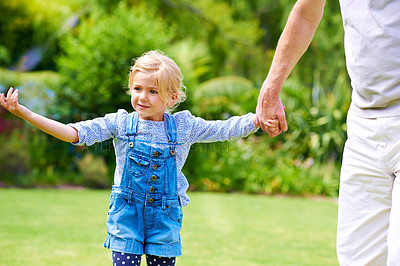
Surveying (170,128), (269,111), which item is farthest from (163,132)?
(269,111)

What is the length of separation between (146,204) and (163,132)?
0.37 meters

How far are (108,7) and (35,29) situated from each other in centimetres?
242

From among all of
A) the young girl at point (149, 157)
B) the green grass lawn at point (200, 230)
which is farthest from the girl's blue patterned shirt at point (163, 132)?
the green grass lawn at point (200, 230)

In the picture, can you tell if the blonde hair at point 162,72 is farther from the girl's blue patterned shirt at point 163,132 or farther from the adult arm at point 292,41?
the adult arm at point 292,41

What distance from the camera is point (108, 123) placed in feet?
9.46

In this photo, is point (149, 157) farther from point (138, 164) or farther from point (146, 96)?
point (146, 96)

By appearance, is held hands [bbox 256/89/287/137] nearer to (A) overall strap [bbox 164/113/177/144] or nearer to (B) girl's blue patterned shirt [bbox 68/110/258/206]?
(B) girl's blue patterned shirt [bbox 68/110/258/206]

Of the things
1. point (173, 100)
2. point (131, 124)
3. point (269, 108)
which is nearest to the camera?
point (269, 108)

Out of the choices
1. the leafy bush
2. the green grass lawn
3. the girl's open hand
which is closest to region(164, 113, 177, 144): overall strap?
the girl's open hand

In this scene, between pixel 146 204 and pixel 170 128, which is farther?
pixel 170 128

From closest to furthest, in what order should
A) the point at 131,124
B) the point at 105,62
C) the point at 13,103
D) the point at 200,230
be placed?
1. the point at 13,103
2. the point at 131,124
3. the point at 200,230
4. the point at 105,62

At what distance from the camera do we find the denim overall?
9.16 feet

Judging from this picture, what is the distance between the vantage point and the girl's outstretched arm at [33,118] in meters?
2.57

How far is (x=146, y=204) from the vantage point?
282 centimetres
